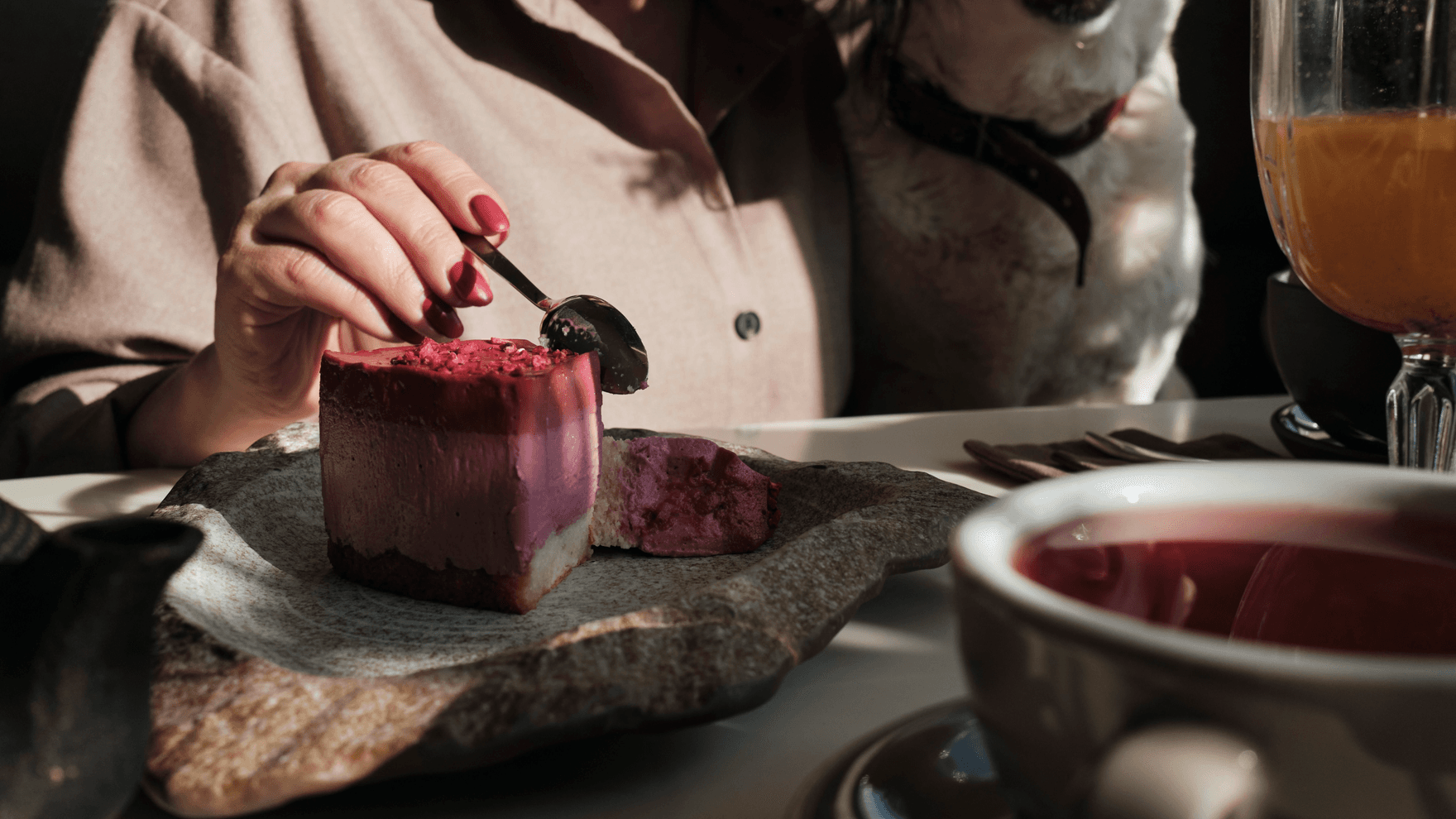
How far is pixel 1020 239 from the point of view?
4.04ft

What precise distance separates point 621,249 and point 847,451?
1.53 ft

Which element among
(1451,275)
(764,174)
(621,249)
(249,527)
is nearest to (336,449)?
(249,527)

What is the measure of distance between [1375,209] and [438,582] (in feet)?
1.41

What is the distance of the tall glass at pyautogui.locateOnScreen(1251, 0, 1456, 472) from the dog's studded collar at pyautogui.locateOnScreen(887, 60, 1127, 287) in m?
0.73

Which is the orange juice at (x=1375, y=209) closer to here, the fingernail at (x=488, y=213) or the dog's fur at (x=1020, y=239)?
the fingernail at (x=488, y=213)

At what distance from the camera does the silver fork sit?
640 mm

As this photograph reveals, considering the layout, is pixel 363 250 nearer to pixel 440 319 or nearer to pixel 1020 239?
pixel 440 319

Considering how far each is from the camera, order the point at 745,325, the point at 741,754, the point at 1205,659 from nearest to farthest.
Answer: the point at 1205,659, the point at 741,754, the point at 745,325

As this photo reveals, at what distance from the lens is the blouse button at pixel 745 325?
1.14 m

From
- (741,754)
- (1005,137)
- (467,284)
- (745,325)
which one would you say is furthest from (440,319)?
(1005,137)

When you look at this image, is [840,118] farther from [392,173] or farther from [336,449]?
[336,449]

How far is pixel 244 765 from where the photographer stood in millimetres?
251

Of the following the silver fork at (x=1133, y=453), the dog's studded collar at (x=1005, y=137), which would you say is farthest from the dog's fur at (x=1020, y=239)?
the silver fork at (x=1133, y=453)

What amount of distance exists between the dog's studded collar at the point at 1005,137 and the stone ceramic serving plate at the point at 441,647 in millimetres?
761
